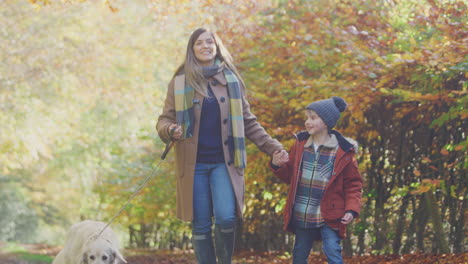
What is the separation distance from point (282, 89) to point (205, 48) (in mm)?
3247

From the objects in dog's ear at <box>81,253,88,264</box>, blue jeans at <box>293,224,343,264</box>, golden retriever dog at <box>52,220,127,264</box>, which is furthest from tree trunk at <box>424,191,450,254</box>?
dog's ear at <box>81,253,88,264</box>

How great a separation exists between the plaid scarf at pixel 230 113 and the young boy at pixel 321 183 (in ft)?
0.97

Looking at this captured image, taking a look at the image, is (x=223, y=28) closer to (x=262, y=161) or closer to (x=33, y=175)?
(x=262, y=161)

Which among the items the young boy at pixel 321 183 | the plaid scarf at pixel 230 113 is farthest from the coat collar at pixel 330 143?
the plaid scarf at pixel 230 113

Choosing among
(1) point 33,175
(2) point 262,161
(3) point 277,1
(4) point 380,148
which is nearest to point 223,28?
(3) point 277,1

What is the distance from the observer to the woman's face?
4.52 metres

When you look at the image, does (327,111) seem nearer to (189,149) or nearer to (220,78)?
(220,78)

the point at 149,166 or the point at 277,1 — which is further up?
the point at 277,1

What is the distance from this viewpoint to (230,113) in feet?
14.7

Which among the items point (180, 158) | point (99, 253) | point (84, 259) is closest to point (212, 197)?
point (180, 158)

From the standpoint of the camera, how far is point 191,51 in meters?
4.58

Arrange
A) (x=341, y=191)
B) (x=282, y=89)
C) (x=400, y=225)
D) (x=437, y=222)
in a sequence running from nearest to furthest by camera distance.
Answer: (x=341, y=191), (x=437, y=222), (x=400, y=225), (x=282, y=89)

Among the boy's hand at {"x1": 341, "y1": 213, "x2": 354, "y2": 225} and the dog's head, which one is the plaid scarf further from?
the dog's head

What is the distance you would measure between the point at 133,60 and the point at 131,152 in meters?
4.27
